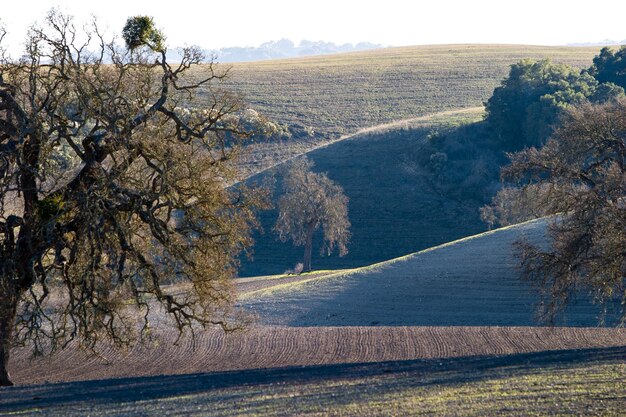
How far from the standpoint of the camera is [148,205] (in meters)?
20.2

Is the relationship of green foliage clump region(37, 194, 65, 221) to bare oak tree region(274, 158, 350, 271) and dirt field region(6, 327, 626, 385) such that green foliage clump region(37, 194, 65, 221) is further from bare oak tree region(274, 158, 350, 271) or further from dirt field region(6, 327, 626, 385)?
bare oak tree region(274, 158, 350, 271)

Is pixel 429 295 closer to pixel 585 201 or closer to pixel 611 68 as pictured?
pixel 585 201

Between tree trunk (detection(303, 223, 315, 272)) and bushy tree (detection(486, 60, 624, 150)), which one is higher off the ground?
bushy tree (detection(486, 60, 624, 150))

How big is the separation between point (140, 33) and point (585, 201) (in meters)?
11.8

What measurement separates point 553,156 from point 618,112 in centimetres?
206

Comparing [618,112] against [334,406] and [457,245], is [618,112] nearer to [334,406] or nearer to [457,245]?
[334,406]

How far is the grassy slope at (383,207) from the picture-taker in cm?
6438

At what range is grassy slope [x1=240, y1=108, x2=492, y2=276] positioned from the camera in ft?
211

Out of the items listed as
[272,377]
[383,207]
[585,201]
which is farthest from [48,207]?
[383,207]

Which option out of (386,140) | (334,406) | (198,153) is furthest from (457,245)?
(386,140)

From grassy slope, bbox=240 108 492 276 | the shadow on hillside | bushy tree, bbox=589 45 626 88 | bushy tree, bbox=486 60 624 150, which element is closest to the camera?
the shadow on hillside

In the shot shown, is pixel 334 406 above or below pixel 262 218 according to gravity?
above

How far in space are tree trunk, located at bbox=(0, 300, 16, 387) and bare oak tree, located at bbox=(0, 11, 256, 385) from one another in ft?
0.09

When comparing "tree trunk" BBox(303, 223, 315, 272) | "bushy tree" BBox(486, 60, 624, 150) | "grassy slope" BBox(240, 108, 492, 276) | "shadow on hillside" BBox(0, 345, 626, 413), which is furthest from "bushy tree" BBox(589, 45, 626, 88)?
"shadow on hillside" BBox(0, 345, 626, 413)
